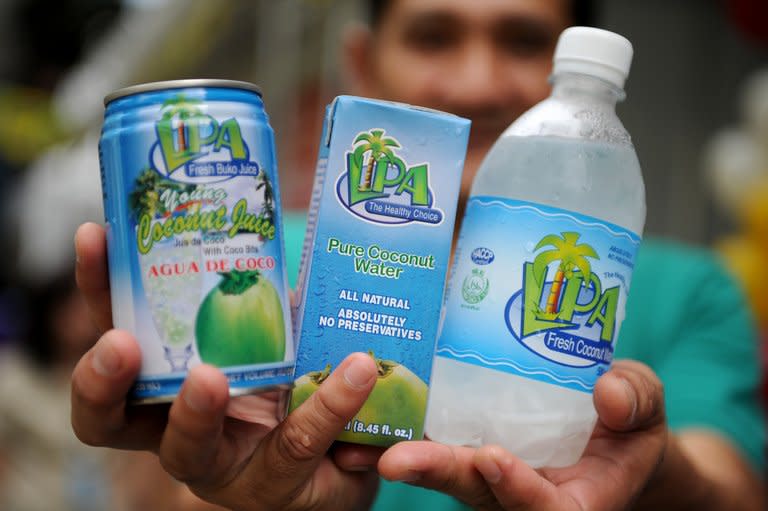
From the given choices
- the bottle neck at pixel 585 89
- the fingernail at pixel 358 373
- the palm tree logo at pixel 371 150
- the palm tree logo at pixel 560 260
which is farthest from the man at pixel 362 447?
the bottle neck at pixel 585 89

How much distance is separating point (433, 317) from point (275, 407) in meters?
0.29

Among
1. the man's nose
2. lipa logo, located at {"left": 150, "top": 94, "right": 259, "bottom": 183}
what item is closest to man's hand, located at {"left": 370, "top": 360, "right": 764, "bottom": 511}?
lipa logo, located at {"left": 150, "top": 94, "right": 259, "bottom": 183}

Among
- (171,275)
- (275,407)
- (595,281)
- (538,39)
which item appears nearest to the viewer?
(171,275)

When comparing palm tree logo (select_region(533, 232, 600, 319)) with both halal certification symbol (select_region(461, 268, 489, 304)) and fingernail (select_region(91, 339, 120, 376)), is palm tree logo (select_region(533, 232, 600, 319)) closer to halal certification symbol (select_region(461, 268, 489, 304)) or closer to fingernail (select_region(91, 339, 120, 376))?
halal certification symbol (select_region(461, 268, 489, 304))

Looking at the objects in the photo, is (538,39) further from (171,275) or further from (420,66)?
(171,275)

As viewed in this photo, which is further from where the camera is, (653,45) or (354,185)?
(653,45)

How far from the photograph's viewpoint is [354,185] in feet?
3.78

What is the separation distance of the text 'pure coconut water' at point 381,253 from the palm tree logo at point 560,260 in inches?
5.4

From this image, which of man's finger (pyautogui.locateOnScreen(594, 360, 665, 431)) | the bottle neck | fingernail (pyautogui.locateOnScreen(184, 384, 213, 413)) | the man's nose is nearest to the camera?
fingernail (pyautogui.locateOnScreen(184, 384, 213, 413))

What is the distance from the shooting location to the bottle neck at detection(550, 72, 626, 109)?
122cm

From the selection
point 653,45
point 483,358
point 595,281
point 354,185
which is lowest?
point 483,358

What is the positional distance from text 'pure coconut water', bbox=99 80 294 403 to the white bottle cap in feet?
1.52

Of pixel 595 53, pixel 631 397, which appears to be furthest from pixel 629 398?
pixel 595 53

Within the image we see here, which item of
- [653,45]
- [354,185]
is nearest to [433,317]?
[354,185]
